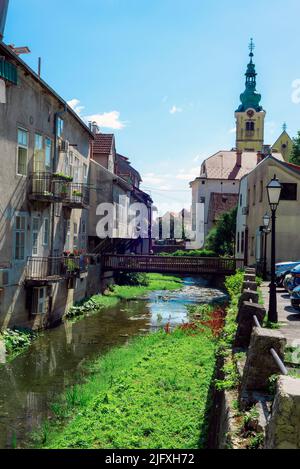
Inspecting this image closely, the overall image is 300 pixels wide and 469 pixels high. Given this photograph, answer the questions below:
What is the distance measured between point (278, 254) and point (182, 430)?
21.7 meters

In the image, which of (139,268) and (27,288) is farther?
(139,268)

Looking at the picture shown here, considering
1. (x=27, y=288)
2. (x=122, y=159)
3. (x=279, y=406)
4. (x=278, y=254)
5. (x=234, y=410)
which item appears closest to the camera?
(x=279, y=406)

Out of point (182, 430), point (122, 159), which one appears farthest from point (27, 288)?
point (122, 159)

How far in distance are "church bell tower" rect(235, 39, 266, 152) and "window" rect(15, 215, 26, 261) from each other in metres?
67.2

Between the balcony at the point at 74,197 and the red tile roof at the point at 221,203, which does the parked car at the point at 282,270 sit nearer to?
the balcony at the point at 74,197

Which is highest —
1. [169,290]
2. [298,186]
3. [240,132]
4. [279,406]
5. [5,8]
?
[240,132]

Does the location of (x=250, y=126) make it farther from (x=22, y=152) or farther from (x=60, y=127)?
(x=22, y=152)

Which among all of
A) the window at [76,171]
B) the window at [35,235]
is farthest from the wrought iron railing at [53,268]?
the window at [76,171]

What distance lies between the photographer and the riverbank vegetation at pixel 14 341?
633 inches

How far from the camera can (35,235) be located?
20406 mm

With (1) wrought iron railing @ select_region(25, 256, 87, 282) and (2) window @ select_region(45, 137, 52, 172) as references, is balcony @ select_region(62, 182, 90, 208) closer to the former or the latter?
(2) window @ select_region(45, 137, 52, 172)
